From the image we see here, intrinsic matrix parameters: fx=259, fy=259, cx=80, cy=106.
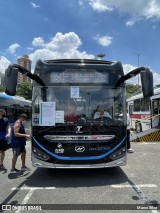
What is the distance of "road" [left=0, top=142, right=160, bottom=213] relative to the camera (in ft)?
17.3

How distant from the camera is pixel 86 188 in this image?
250 inches

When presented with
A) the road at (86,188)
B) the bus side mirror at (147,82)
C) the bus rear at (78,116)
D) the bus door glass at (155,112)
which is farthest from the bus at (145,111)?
the bus side mirror at (147,82)

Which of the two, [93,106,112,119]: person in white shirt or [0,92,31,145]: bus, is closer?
[93,106,112,119]: person in white shirt

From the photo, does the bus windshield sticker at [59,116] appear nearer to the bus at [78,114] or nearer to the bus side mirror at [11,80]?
the bus at [78,114]

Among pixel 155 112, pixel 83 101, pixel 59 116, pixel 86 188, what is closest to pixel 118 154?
pixel 86 188

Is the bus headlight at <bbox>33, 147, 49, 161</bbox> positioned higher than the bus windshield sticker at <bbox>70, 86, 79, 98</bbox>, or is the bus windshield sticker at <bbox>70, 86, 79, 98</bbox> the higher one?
the bus windshield sticker at <bbox>70, 86, 79, 98</bbox>

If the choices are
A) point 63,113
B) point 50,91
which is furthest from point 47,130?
point 50,91

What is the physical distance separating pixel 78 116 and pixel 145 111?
12442 millimetres

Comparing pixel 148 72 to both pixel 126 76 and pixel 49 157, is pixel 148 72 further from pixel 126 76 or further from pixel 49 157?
pixel 49 157

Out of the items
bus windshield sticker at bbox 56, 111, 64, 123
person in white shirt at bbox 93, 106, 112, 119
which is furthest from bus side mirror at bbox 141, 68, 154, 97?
bus windshield sticker at bbox 56, 111, 64, 123

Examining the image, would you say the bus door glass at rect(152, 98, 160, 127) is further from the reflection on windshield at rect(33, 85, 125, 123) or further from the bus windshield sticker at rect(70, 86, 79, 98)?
the bus windshield sticker at rect(70, 86, 79, 98)

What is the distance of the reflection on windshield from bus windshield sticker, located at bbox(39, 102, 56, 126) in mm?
112

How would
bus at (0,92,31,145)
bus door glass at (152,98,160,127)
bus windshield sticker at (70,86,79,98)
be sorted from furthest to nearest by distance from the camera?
bus door glass at (152,98,160,127) → bus at (0,92,31,145) → bus windshield sticker at (70,86,79,98)

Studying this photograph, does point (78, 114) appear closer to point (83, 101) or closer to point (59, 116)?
point (83, 101)
